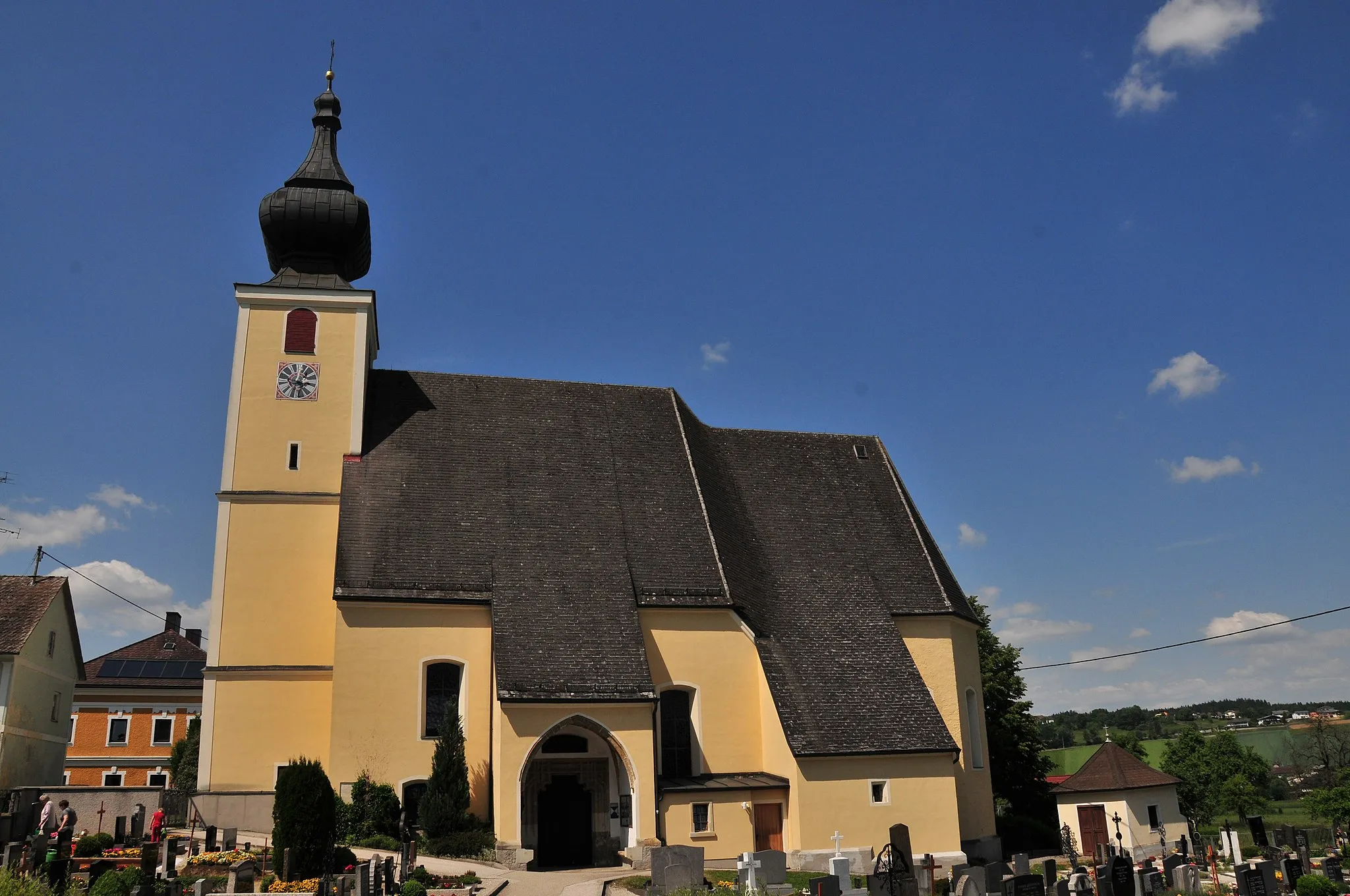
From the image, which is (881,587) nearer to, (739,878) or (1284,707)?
(739,878)

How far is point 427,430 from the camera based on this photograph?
28.7m

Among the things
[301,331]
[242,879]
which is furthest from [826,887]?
[301,331]

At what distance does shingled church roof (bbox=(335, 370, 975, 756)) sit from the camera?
24.8 meters

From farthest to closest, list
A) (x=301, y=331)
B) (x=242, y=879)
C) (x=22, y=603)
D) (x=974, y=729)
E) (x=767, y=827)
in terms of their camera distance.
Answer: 1. (x=22, y=603)
2. (x=974, y=729)
3. (x=301, y=331)
4. (x=767, y=827)
5. (x=242, y=879)

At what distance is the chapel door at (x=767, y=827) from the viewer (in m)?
24.3

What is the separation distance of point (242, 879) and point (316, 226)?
17.4 metres

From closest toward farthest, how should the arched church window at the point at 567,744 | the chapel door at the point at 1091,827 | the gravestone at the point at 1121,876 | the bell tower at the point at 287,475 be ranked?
the gravestone at the point at 1121,876 → the arched church window at the point at 567,744 → the bell tower at the point at 287,475 → the chapel door at the point at 1091,827

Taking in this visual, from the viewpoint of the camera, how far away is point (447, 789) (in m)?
22.8

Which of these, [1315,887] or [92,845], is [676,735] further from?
[1315,887]

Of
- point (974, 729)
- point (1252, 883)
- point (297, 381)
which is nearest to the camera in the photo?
point (1252, 883)

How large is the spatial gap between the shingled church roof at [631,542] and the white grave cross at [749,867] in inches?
197

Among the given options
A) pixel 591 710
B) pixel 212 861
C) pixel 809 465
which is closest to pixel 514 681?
pixel 591 710

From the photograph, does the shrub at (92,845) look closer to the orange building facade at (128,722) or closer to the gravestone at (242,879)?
the gravestone at (242,879)

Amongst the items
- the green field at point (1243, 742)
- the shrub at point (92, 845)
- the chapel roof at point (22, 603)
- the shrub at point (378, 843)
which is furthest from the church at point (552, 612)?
the green field at point (1243, 742)
